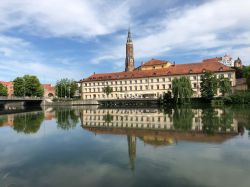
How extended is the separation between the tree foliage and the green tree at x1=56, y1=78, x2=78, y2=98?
49.0 feet

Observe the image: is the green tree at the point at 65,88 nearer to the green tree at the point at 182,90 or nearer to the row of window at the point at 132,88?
the row of window at the point at 132,88

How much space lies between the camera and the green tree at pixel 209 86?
221 feet

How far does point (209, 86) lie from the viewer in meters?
68.0

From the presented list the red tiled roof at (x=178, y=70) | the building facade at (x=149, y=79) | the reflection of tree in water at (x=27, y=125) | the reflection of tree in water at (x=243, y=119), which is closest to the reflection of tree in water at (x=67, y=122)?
the reflection of tree in water at (x=27, y=125)

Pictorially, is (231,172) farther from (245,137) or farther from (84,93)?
(84,93)

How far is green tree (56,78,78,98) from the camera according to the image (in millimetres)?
123375

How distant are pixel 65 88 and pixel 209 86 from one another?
71.9 metres

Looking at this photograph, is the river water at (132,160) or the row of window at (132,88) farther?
the row of window at (132,88)

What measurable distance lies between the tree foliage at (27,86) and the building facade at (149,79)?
19.1 m

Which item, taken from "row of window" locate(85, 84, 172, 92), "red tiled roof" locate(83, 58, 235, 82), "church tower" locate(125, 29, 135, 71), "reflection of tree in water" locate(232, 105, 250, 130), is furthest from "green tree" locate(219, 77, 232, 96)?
"church tower" locate(125, 29, 135, 71)

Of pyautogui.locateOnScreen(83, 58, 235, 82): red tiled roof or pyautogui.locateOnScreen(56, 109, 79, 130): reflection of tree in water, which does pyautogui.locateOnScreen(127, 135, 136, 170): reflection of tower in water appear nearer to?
pyautogui.locateOnScreen(56, 109, 79, 130): reflection of tree in water

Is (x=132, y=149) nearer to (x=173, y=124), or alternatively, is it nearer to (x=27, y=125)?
(x=173, y=124)

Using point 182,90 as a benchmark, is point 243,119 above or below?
below

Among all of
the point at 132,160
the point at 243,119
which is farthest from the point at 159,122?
the point at 132,160
